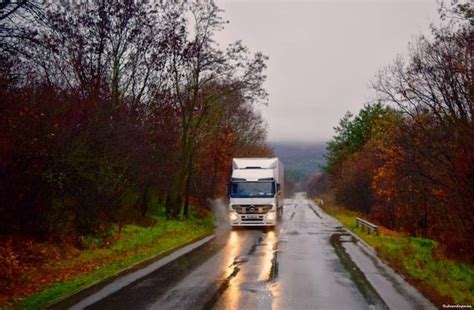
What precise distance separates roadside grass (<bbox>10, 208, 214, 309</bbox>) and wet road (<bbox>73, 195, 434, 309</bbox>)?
101cm

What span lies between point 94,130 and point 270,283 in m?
9.01

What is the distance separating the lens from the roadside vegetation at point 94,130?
539 inches

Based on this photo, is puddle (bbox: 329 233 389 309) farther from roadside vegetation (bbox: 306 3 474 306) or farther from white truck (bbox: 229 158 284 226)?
white truck (bbox: 229 158 284 226)

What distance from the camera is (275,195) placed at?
30047 millimetres

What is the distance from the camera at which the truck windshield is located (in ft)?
97.1

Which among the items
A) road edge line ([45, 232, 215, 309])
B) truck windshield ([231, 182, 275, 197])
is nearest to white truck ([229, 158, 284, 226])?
truck windshield ([231, 182, 275, 197])

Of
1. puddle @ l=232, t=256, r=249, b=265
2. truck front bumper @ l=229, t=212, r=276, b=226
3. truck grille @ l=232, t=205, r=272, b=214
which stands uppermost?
truck grille @ l=232, t=205, r=272, b=214

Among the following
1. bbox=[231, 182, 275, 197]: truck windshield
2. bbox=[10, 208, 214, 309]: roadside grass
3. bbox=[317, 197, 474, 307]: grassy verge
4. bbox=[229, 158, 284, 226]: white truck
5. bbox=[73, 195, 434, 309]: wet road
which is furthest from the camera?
bbox=[231, 182, 275, 197]: truck windshield

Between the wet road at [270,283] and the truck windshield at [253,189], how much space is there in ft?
33.6

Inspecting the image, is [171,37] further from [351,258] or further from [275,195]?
[351,258]

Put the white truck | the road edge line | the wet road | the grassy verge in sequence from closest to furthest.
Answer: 1. the wet road
2. the road edge line
3. the grassy verge
4. the white truck

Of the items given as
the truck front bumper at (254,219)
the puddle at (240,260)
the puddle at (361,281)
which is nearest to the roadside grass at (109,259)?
the truck front bumper at (254,219)

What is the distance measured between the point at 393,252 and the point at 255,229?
1328 centimetres

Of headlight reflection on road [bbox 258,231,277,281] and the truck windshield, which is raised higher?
the truck windshield
